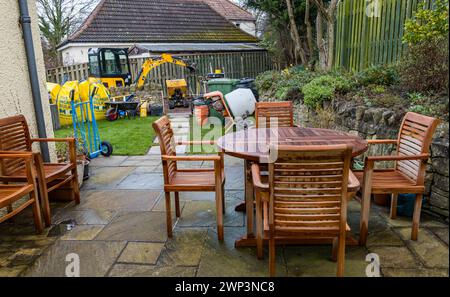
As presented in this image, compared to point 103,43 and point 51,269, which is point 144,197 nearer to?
point 51,269

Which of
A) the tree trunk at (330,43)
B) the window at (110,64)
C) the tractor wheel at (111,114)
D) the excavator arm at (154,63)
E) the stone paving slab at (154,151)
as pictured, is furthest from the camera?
the window at (110,64)

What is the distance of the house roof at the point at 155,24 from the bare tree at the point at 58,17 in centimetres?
182

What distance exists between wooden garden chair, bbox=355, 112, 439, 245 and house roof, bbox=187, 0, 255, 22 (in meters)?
20.5

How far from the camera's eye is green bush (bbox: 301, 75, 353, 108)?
5.36m

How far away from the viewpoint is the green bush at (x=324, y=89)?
17.6ft

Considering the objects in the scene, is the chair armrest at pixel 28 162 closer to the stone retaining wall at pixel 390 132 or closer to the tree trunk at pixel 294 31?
the stone retaining wall at pixel 390 132

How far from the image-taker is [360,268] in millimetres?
2391

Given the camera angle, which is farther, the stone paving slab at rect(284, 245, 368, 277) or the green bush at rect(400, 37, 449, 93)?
the green bush at rect(400, 37, 449, 93)

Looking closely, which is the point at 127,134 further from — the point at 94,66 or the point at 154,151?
the point at 94,66

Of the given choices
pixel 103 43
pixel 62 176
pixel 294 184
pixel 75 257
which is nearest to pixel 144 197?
pixel 62 176

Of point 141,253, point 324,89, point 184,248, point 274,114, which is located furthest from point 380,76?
point 141,253

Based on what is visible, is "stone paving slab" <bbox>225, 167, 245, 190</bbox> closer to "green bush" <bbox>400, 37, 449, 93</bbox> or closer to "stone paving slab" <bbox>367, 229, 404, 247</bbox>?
"stone paving slab" <bbox>367, 229, 404, 247</bbox>

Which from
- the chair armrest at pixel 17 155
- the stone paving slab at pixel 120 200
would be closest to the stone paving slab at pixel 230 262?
the stone paving slab at pixel 120 200

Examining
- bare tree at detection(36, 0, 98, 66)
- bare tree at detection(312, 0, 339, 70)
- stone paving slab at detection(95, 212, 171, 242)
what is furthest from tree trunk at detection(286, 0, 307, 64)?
bare tree at detection(36, 0, 98, 66)
